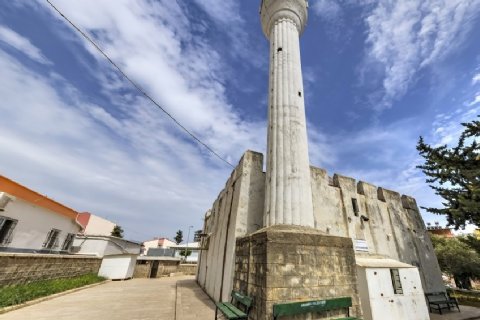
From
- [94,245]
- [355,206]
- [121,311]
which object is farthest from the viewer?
[94,245]

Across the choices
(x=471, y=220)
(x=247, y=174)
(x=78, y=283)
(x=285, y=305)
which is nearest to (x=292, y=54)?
(x=247, y=174)

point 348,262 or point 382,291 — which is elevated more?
point 348,262

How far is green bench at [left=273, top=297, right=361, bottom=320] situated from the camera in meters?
4.27

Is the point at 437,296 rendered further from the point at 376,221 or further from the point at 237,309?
the point at 237,309

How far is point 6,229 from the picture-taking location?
9.40 metres

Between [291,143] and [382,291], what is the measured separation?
5.49 m

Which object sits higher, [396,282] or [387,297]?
[396,282]

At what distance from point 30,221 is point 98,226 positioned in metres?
22.3

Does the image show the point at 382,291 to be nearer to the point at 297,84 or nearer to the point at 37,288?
the point at 297,84

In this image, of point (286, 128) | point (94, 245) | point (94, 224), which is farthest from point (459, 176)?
point (94, 224)

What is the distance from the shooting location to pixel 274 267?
15.2ft

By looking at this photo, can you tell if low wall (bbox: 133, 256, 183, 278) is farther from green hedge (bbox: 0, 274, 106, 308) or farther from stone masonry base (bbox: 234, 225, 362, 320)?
stone masonry base (bbox: 234, 225, 362, 320)

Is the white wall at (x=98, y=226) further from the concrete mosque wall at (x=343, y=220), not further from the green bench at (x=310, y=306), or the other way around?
the green bench at (x=310, y=306)

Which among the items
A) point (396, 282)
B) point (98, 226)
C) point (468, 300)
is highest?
point (98, 226)
